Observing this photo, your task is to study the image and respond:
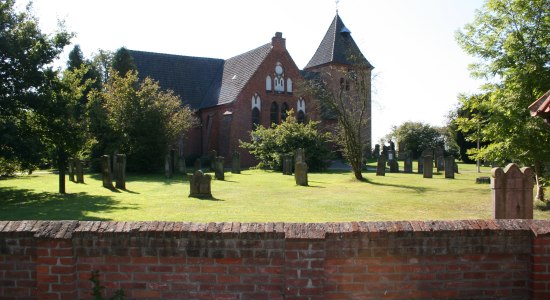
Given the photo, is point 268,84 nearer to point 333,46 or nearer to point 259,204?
point 333,46

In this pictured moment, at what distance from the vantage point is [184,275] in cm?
480

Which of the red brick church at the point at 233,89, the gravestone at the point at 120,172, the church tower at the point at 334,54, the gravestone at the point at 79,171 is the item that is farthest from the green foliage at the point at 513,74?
the church tower at the point at 334,54

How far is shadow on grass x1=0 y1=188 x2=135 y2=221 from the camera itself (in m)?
12.4

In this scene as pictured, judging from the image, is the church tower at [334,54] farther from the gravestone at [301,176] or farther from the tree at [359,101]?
the gravestone at [301,176]

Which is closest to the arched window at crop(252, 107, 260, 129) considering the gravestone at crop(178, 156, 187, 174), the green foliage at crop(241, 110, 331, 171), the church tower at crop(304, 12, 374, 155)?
the church tower at crop(304, 12, 374, 155)

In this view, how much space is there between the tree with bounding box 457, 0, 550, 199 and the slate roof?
110ft

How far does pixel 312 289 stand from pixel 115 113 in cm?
2850

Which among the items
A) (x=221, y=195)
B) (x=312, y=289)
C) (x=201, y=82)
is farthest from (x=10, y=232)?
(x=201, y=82)

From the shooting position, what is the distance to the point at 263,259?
15.6 feet

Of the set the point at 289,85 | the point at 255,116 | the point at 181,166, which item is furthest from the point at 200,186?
the point at 289,85

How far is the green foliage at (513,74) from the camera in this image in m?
14.1

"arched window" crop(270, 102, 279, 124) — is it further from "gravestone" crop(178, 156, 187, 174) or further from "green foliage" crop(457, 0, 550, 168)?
"green foliage" crop(457, 0, 550, 168)

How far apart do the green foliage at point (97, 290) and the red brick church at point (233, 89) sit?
1493 inches

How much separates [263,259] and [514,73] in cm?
1264
